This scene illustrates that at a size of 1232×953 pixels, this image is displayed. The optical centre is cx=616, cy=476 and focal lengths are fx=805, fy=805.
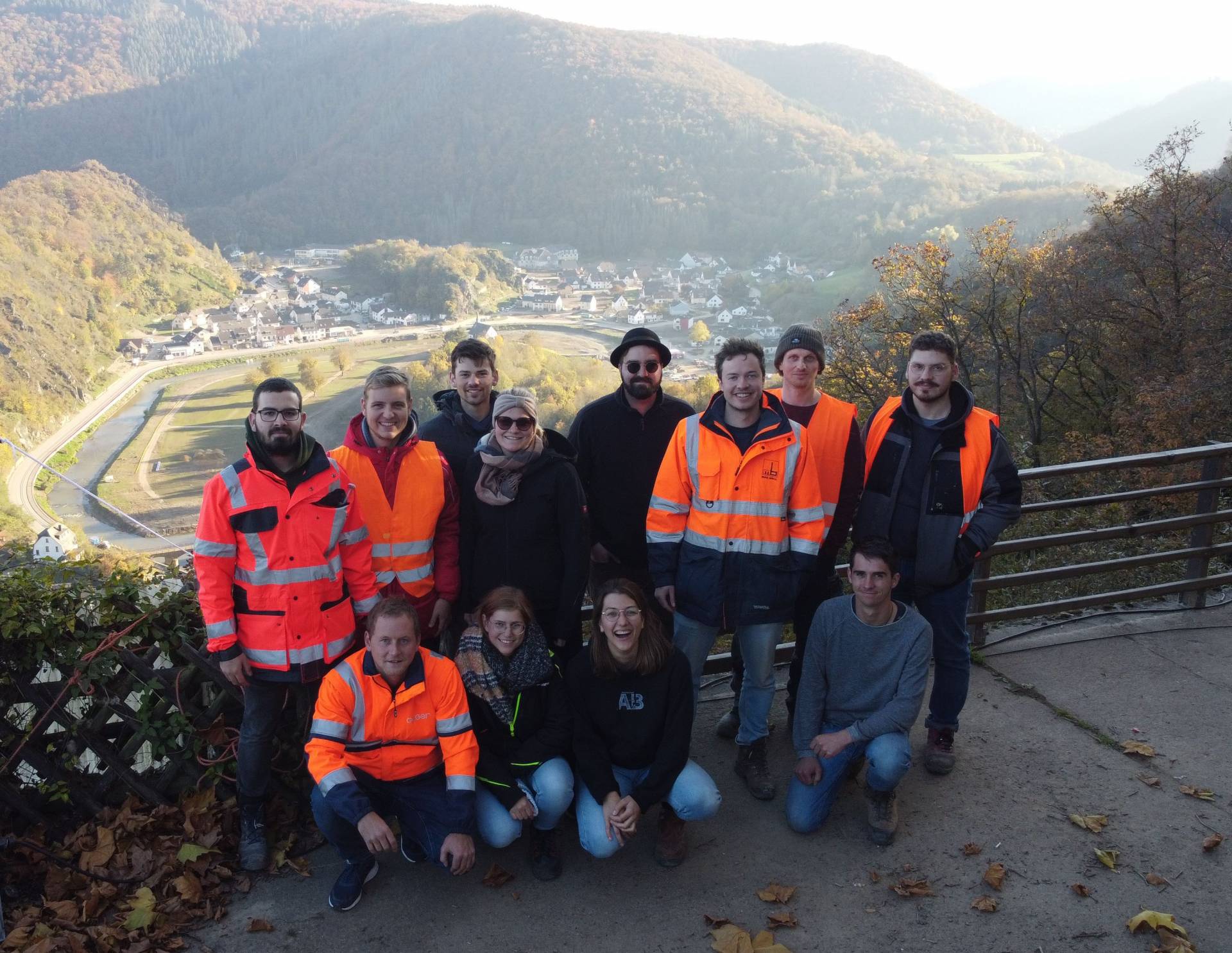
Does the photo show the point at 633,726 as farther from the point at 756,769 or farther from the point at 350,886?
the point at 350,886

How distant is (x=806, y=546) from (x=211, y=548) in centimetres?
228

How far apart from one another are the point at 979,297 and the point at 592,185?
91.0 metres

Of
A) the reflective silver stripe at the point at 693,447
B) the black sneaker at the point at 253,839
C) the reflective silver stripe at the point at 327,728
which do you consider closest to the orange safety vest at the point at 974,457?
the reflective silver stripe at the point at 693,447

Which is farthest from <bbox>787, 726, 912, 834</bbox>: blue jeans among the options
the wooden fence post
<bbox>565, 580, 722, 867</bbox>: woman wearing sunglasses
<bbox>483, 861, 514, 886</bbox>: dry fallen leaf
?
the wooden fence post

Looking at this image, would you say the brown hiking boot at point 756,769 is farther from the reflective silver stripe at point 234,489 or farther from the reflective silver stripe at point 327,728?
the reflective silver stripe at point 234,489

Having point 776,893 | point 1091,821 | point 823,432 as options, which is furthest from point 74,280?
point 1091,821

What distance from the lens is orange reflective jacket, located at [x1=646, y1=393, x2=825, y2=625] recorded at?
328 cm

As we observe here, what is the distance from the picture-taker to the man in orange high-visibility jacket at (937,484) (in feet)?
11.1

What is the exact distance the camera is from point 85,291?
61.5 m

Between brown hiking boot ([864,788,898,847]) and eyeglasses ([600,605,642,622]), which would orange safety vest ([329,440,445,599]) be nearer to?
eyeglasses ([600,605,642,622])

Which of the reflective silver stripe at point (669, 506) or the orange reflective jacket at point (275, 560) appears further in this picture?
the reflective silver stripe at point (669, 506)

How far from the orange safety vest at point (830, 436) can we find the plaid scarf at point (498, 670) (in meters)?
1.41

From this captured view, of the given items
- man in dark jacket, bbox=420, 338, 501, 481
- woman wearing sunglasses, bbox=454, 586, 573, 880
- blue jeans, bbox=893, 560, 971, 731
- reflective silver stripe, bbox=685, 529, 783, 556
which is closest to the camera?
woman wearing sunglasses, bbox=454, 586, 573, 880

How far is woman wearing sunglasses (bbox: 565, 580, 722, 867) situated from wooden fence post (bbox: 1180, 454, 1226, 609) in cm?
389
